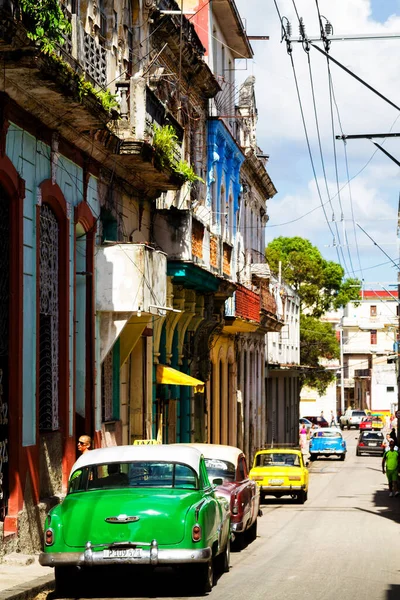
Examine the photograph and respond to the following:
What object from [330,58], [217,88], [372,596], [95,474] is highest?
[217,88]

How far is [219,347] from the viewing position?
3644 cm

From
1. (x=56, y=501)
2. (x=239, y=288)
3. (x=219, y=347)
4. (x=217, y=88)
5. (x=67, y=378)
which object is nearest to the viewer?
(x=56, y=501)

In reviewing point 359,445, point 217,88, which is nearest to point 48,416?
point 217,88

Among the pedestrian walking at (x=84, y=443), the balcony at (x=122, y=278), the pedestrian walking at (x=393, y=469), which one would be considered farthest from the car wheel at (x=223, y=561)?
the pedestrian walking at (x=393, y=469)

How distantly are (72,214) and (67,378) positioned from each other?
2567 millimetres

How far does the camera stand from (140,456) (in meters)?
13.7

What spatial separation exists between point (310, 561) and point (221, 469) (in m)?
2.72

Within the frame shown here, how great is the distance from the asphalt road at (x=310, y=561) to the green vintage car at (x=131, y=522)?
63 cm

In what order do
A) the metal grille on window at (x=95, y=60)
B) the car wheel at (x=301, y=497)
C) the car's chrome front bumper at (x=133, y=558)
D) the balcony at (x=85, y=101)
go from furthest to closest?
1. the car wheel at (x=301, y=497)
2. the metal grille on window at (x=95, y=60)
3. the balcony at (x=85, y=101)
4. the car's chrome front bumper at (x=133, y=558)

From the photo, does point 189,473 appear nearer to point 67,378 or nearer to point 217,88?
point 67,378

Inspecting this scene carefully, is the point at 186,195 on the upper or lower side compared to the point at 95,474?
upper

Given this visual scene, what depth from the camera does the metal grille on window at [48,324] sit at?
17.2 metres

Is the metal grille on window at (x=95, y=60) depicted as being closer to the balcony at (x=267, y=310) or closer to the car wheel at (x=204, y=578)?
the car wheel at (x=204, y=578)

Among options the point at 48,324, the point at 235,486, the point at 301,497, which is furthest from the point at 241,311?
the point at 48,324
